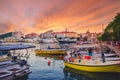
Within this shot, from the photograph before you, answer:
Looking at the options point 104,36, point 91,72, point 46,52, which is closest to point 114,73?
point 91,72

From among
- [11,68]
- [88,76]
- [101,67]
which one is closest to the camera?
[11,68]

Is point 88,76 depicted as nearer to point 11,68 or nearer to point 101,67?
point 101,67

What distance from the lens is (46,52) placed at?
7031 cm

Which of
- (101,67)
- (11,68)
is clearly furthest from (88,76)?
(11,68)

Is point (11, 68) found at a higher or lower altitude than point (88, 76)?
higher

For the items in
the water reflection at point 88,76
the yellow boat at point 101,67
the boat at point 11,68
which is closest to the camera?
the boat at point 11,68

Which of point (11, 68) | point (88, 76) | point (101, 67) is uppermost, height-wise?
point (11, 68)

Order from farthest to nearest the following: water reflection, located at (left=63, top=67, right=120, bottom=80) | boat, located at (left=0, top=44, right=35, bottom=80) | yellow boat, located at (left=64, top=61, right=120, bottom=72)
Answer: yellow boat, located at (left=64, top=61, right=120, bottom=72), water reflection, located at (left=63, top=67, right=120, bottom=80), boat, located at (left=0, top=44, right=35, bottom=80)

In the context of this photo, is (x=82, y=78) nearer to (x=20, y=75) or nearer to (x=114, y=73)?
(x=114, y=73)

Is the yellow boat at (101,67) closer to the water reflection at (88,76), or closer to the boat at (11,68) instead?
the water reflection at (88,76)

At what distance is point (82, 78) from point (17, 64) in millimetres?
8822

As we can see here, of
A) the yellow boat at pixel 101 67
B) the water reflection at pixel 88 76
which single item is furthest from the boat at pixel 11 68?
the yellow boat at pixel 101 67

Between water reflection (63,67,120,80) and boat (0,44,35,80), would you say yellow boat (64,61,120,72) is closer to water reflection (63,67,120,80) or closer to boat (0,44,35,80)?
water reflection (63,67,120,80)

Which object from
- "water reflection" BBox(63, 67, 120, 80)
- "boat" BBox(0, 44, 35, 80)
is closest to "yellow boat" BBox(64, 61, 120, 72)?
"water reflection" BBox(63, 67, 120, 80)
